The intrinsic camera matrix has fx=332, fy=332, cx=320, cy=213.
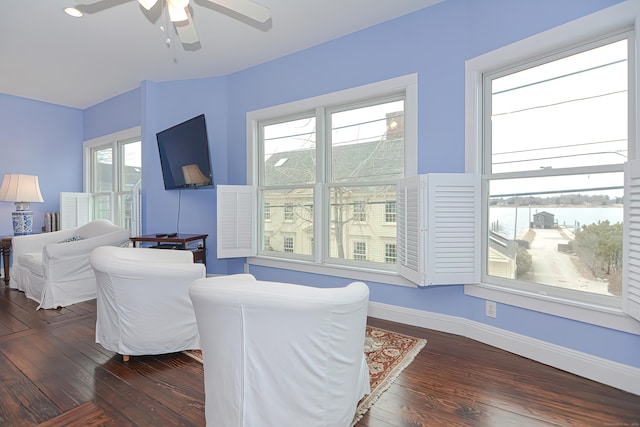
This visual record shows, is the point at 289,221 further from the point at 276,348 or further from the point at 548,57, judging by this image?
the point at 548,57

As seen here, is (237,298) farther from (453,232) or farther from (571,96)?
(571,96)

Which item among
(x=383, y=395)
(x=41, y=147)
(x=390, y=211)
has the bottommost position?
(x=383, y=395)

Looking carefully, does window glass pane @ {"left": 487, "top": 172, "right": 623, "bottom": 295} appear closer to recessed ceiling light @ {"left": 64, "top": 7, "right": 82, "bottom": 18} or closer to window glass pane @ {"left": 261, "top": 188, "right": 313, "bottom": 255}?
window glass pane @ {"left": 261, "top": 188, "right": 313, "bottom": 255}

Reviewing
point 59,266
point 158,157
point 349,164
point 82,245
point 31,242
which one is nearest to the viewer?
point 349,164

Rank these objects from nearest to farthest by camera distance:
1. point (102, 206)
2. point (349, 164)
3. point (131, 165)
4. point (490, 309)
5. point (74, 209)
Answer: point (490, 309)
point (349, 164)
point (131, 165)
point (74, 209)
point (102, 206)

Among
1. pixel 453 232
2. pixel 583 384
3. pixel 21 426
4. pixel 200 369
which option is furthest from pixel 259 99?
pixel 583 384

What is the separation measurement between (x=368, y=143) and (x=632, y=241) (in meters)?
2.07

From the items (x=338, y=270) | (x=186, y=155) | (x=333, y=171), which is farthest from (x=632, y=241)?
(x=186, y=155)

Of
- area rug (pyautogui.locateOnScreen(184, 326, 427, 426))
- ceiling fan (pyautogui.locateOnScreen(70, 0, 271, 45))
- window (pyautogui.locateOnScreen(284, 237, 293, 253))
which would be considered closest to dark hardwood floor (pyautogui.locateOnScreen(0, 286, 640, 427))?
area rug (pyautogui.locateOnScreen(184, 326, 427, 426))

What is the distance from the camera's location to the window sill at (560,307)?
6.18ft

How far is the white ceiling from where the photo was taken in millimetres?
2770

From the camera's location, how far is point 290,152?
3779 millimetres

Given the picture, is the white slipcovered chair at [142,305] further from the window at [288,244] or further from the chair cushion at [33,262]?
the chair cushion at [33,262]

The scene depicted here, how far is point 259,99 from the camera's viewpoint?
390 cm
